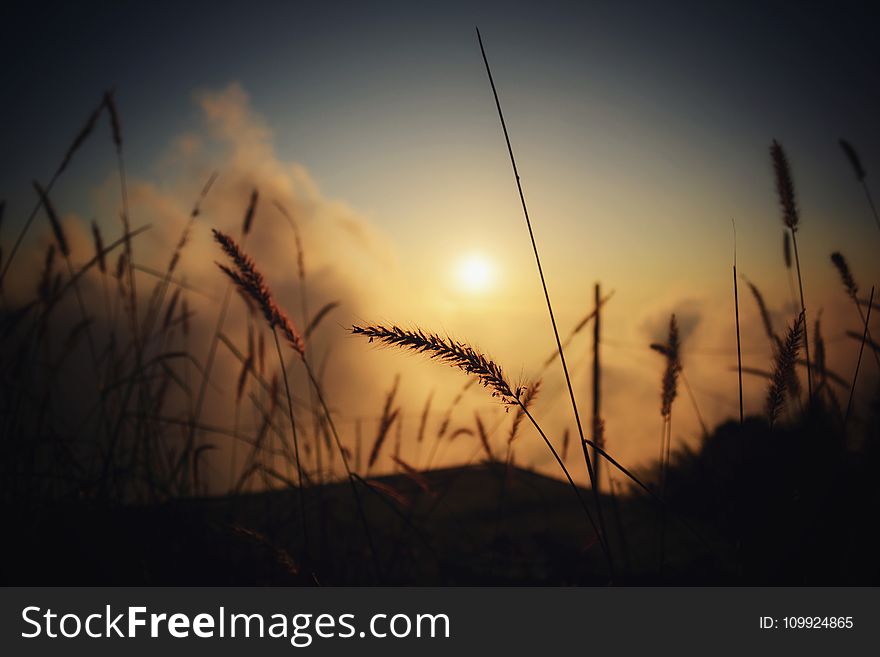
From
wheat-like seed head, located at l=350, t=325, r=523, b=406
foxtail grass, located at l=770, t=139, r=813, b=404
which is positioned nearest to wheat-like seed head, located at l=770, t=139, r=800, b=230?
foxtail grass, located at l=770, t=139, r=813, b=404

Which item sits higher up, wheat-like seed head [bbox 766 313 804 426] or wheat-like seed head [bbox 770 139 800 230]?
wheat-like seed head [bbox 770 139 800 230]

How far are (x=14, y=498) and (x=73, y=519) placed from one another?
199mm

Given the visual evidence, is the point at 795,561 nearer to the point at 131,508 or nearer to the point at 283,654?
the point at 283,654

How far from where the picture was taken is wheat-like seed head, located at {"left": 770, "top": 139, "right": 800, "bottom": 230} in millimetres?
1550

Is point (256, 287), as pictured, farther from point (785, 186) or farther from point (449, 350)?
point (785, 186)

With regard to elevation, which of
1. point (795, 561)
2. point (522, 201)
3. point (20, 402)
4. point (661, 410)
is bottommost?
point (795, 561)

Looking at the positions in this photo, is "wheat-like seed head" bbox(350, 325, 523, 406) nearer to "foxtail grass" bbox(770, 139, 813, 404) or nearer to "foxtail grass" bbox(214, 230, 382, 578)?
"foxtail grass" bbox(214, 230, 382, 578)

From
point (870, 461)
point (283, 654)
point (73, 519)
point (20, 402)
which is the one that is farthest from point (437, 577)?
point (20, 402)

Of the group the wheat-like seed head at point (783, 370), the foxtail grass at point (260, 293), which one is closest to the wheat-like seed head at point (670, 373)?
the wheat-like seed head at point (783, 370)

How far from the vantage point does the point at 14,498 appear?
1.71 metres

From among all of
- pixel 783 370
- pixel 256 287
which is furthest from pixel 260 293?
pixel 783 370

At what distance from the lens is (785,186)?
1.58m

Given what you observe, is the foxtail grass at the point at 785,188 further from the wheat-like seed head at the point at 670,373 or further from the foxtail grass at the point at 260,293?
the foxtail grass at the point at 260,293

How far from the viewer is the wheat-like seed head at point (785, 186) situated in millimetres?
1550
